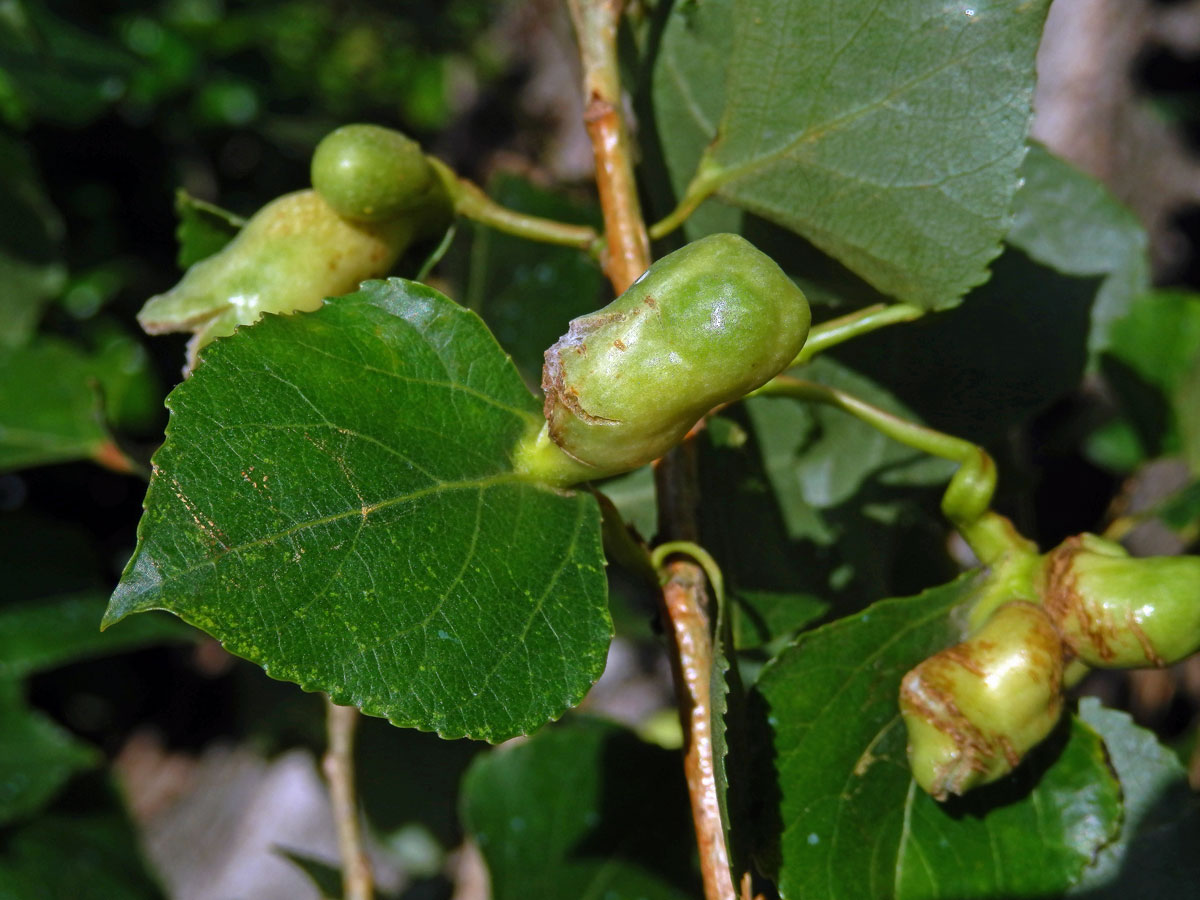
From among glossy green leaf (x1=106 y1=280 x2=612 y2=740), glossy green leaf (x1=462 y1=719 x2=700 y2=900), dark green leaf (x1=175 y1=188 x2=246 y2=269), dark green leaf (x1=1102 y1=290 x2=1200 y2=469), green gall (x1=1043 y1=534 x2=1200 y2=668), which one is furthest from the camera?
dark green leaf (x1=1102 y1=290 x2=1200 y2=469)

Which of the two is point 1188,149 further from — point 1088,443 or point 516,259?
point 516,259

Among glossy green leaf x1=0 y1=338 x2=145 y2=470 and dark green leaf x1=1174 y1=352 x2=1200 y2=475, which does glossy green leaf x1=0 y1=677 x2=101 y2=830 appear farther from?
dark green leaf x1=1174 y1=352 x2=1200 y2=475

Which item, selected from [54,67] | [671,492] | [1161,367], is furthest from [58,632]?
[1161,367]

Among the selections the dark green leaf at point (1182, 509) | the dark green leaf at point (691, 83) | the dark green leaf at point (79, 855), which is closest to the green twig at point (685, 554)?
the dark green leaf at point (691, 83)

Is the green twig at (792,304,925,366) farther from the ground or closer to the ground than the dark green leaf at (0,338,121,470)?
farther from the ground

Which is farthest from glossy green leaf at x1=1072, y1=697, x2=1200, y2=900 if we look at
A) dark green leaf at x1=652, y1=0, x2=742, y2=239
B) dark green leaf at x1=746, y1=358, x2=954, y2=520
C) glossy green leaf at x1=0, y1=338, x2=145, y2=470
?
glossy green leaf at x1=0, y1=338, x2=145, y2=470

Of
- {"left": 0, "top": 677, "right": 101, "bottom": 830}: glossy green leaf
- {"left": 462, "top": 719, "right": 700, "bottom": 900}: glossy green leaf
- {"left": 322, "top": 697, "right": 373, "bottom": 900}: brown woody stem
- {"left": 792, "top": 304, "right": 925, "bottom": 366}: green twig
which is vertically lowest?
{"left": 0, "top": 677, "right": 101, "bottom": 830}: glossy green leaf

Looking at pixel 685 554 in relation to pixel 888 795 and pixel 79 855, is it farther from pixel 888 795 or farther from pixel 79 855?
pixel 79 855
